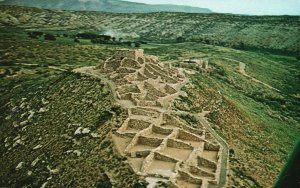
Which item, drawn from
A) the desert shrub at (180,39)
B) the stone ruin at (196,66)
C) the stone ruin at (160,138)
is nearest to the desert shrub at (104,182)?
the stone ruin at (160,138)

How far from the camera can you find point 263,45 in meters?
155

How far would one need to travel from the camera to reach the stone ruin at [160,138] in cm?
3512

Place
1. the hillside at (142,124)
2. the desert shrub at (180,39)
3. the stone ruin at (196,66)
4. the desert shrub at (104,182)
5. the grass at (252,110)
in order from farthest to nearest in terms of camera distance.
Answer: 1. the desert shrub at (180,39)
2. the stone ruin at (196,66)
3. the grass at (252,110)
4. the hillside at (142,124)
5. the desert shrub at (104,182)

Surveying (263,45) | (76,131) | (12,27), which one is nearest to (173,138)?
(76,131)

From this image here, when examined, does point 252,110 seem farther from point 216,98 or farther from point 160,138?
point 160,138

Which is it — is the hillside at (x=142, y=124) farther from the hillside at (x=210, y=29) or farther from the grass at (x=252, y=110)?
the hillside at (x=210, y=29)

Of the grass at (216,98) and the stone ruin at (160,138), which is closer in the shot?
the stone ruin at (160,138)

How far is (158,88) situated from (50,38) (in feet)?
296

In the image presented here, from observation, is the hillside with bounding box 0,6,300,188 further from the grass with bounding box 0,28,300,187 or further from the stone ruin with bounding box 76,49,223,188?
the grass with bounding box 0,28,300,187

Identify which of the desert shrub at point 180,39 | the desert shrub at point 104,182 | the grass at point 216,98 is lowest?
the desert shrub at point 180,39

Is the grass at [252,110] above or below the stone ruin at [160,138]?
below

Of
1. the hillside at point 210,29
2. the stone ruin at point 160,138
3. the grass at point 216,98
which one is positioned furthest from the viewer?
the hillside at point 210,29

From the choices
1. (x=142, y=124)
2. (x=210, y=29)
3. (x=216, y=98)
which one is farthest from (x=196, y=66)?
(x=210, y=29)

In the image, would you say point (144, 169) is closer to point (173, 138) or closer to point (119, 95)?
point (173, 138)
